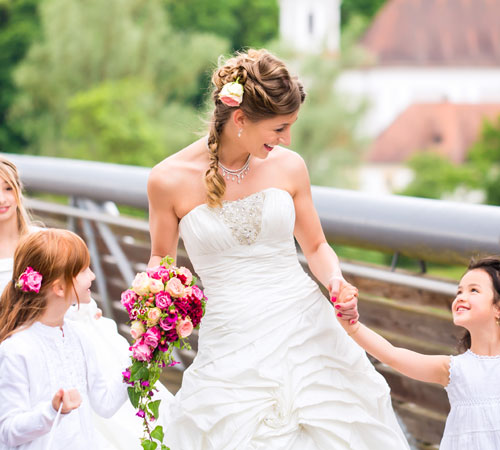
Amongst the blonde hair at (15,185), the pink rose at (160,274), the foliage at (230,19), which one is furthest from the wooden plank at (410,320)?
the foliage at (230,19)

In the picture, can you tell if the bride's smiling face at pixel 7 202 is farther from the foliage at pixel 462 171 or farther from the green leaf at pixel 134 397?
the foliage at pixel 462 171

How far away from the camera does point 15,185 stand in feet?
11.3

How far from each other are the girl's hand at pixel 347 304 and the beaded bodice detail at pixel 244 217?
41 cm

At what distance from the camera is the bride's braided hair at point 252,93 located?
2830 millimetres

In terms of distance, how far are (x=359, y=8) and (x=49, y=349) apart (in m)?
68.4

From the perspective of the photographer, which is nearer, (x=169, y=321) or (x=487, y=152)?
(x=169, y=321)

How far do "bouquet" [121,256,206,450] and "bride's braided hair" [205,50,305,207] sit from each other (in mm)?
519

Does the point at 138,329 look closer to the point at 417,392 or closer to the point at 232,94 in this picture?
the point at 232,94

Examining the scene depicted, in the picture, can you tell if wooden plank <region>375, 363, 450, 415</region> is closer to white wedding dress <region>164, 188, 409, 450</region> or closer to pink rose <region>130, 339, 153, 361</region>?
white wedding dress <region>164, 188, 409, 450</region>

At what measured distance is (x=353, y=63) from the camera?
4978 cm

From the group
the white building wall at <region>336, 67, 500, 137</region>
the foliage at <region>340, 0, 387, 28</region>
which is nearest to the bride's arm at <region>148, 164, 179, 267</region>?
the white building wall at <region>336, 67, 500, 137</region>

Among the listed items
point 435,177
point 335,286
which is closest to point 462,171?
point 435,177

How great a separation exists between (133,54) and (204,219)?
1515 inches

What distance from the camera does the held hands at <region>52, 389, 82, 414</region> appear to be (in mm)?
2324
